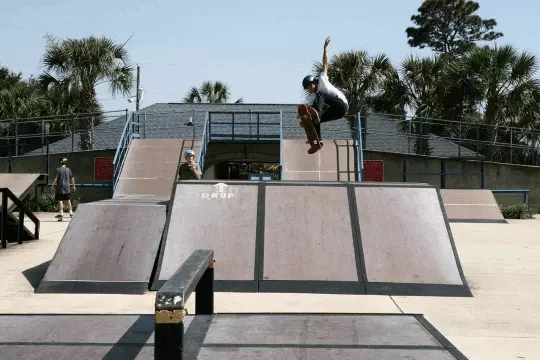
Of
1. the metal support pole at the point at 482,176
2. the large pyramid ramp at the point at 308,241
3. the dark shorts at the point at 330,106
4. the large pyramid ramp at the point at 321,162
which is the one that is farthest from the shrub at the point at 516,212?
the large pyramid ramp at the point at 308,241

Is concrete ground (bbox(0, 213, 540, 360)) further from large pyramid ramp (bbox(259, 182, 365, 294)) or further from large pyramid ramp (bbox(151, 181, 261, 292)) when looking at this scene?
large pyramid ramp (bbox(151, 181, 261, 292))

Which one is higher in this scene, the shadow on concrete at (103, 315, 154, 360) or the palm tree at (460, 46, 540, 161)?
the palm tree at (460, 46, 540, 161)

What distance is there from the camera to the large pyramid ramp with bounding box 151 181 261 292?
8125mm

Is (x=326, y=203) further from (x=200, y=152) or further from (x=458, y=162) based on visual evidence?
(x=458, y=162)

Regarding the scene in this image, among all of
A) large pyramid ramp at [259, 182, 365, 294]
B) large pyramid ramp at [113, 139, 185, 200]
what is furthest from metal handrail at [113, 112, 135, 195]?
large pyramid ramp at [259, 182, 365, 294]

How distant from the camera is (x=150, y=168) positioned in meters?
22.9

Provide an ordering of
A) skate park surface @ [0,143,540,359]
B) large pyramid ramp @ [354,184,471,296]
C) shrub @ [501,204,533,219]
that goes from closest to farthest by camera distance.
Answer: skate park surface @ [0,143,540,359], large pyramid ramp @ [354,184,471,296], shrub @ [501,204,533,219]

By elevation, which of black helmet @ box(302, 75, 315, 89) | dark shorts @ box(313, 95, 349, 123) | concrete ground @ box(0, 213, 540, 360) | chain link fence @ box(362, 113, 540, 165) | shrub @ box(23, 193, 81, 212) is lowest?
shrub @ box(23, 193, 81, 212)

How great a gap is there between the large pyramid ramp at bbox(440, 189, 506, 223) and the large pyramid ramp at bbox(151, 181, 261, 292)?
13.1 m

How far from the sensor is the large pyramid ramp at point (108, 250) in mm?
8023

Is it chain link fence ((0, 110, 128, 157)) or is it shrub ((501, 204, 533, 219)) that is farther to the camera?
chain link fence ((0, 110, 128, 157))

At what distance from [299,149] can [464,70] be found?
1034 cm

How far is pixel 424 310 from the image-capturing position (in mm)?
7066

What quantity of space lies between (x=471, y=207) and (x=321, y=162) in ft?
15.8
